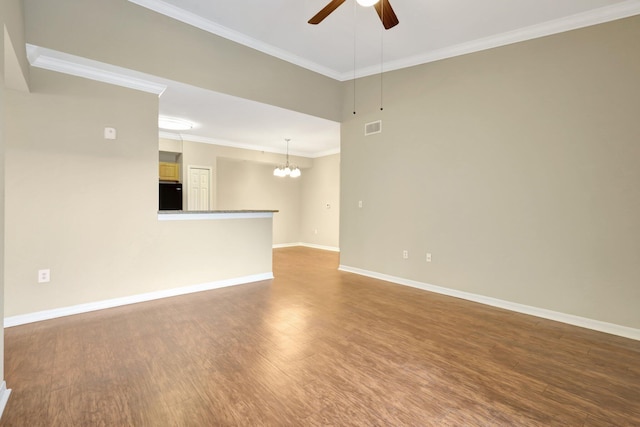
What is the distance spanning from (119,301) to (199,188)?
3725mm

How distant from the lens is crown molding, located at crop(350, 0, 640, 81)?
290cm

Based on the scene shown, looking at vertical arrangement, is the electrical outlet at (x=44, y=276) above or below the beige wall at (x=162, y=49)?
below

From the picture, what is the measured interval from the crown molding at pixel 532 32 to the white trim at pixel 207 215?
2.96 m

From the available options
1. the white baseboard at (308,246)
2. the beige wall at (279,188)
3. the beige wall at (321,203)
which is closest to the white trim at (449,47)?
the beige wall at (279,188)

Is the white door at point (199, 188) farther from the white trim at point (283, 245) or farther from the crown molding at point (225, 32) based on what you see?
the crown molding at point (225, 32)

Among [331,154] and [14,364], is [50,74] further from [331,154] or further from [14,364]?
[331,154]

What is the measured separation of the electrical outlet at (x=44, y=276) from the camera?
3.01m

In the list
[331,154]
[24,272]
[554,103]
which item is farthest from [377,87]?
[24,272]

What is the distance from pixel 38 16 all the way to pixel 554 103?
5075 millimetres

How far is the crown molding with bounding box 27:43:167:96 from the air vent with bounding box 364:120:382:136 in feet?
9.72

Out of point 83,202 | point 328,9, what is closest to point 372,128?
point 328,9

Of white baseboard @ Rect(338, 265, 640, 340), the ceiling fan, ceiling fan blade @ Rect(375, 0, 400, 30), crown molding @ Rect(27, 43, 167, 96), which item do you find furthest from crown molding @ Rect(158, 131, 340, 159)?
ceiling fan blade @ Rect(375, 0, 400, 30)

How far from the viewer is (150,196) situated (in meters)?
3.64

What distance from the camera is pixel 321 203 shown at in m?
8.36
